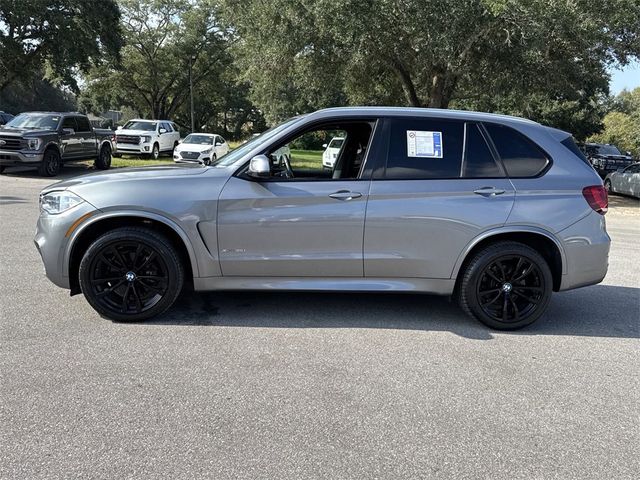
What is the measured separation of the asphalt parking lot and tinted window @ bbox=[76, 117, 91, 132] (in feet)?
43.7

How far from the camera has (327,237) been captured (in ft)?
14.8

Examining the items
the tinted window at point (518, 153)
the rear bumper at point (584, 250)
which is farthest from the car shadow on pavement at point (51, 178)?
the rear bumper at point (584, 250)

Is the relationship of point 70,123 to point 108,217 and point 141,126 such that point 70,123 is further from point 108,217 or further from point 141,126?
point 108,217

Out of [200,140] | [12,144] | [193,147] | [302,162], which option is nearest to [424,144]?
[302,162]

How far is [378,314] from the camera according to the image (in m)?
5.04

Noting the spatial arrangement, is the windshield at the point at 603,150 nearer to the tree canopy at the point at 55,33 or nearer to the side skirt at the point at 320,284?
the tree canopy at the point at 55,33

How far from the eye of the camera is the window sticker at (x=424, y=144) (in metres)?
4.61

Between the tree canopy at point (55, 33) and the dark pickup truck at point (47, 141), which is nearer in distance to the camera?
the dark pickup truck at point (47, 141)

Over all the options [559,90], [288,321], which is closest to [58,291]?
[288,321]

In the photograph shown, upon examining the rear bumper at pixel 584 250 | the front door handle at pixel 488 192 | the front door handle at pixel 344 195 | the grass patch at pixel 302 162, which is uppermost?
the grass patch at pixel 302 162

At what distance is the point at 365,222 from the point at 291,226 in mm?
625

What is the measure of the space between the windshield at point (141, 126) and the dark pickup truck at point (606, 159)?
20620mm

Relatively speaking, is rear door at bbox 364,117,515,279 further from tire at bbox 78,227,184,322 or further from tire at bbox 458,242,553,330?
tire at bbox 78,227,184,322

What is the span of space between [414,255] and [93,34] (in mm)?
24323
